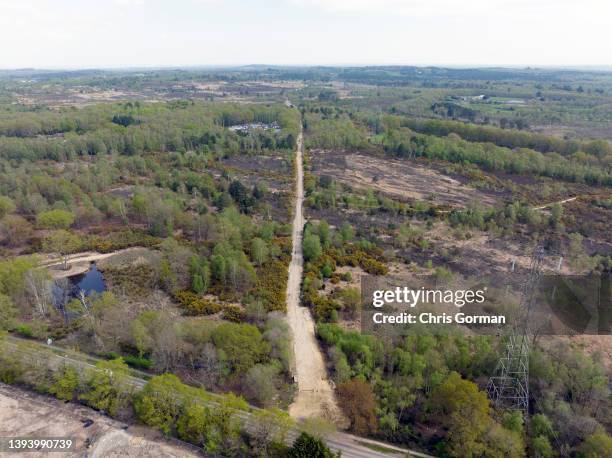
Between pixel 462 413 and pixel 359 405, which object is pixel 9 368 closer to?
pixel 359 405

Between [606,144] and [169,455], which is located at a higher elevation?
[606,144]

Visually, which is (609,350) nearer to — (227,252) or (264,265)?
(264,265)

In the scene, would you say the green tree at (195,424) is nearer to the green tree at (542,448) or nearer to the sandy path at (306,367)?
the sandy path at (306,367)

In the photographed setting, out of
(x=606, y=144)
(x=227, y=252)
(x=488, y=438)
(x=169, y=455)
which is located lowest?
(x=169, y=455)

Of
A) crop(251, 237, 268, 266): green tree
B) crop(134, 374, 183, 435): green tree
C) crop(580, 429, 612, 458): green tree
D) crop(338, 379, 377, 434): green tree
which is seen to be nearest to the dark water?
crop(251, 237, 268, 266): green tree

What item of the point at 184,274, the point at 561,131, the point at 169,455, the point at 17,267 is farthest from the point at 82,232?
the point at 561,131

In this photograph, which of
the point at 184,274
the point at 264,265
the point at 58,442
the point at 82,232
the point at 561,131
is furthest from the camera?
the point at 561,131

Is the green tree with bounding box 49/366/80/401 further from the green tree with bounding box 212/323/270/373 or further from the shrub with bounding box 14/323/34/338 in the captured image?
the green tree with bounding box 212/323/270/373
